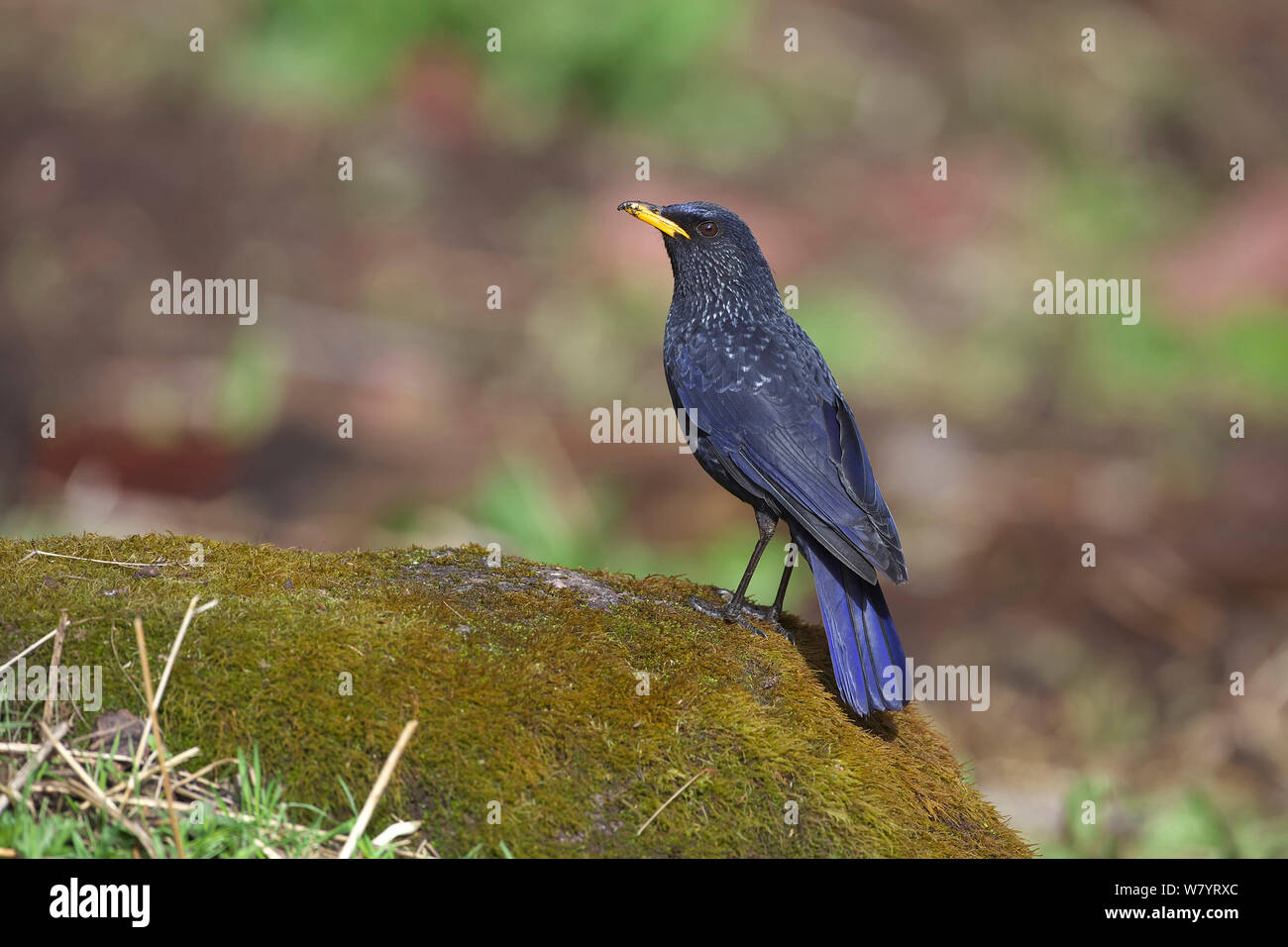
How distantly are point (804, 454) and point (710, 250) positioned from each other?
1.12 m

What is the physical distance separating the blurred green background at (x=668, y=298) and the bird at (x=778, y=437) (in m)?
1.94

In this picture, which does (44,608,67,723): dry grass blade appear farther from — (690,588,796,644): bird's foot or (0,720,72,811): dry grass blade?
(690,588,796,644): bird's foot

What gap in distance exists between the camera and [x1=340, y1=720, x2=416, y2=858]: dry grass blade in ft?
7.61

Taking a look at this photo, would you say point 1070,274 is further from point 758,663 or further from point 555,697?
point 555,697

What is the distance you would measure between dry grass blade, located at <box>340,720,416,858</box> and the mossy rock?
0.13ft

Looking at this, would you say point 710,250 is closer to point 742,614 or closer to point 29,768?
point 742,614

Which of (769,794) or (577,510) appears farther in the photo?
(577,510)

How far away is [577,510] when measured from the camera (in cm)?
638

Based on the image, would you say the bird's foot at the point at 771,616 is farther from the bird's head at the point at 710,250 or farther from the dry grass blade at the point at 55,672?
the dry grass blade at the point at 55,672

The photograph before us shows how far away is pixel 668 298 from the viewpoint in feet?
27.8

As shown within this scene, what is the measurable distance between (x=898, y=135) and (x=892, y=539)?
7822mm

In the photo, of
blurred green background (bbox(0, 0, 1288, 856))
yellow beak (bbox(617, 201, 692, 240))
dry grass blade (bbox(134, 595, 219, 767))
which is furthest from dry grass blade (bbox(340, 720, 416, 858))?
blurred green background (bbox(0, 0, 1288, 856))

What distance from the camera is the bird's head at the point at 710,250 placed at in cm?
439
